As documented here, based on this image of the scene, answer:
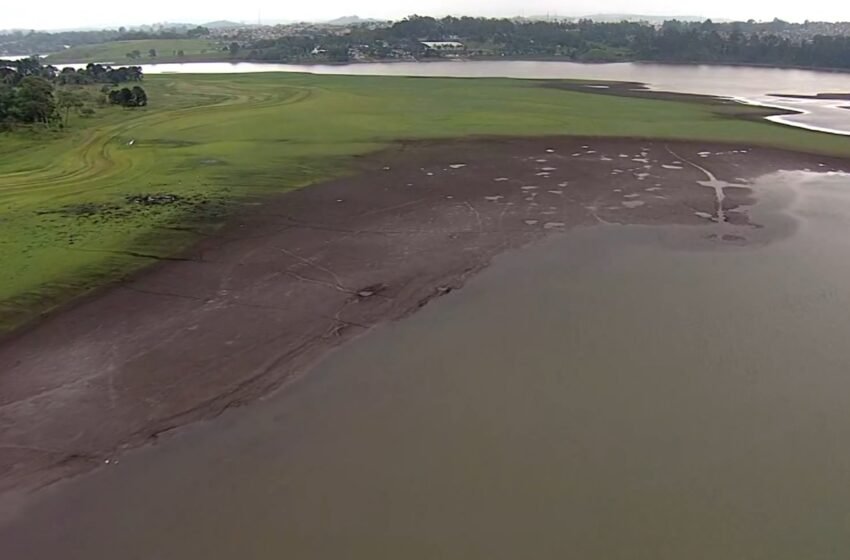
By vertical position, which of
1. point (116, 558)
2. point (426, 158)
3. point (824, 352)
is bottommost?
point (116, 558)

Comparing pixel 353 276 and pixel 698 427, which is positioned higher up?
pixel 353 276

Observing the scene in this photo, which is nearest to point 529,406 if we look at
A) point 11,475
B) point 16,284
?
point 11,475

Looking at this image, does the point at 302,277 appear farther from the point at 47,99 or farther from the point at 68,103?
the point at 68,103

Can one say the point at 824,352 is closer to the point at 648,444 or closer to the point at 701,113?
the point at 648,444

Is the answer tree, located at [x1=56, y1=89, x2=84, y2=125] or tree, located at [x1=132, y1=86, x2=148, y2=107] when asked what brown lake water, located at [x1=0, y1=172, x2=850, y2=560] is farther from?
tree, located at [x1=132, y1=86, x2=148, y2=107]

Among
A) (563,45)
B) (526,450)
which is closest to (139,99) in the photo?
(526,450)

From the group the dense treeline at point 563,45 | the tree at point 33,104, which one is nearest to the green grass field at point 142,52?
the dense treeline at point 563,45

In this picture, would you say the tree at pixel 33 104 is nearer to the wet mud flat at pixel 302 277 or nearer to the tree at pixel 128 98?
the tree at pixel 128 98
